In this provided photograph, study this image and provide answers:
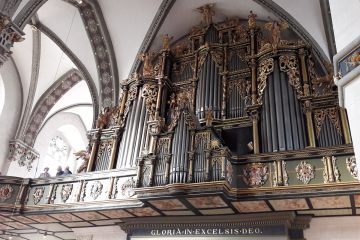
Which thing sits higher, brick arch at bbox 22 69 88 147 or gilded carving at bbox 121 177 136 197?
brick arch at bbox 22 69 88 147

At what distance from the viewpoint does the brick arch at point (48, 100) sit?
16.8 meters

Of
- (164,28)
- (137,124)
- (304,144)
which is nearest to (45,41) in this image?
(164,28)

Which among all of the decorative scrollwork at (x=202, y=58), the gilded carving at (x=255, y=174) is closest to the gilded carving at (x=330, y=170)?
the gilded carving at (x=255, y=174)

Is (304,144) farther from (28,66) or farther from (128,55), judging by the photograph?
(28,66)

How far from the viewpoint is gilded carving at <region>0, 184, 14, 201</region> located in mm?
11492

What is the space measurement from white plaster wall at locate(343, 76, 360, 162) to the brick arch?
1344cm

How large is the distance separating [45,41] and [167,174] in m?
9.51

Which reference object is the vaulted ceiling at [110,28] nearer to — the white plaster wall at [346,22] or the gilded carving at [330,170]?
the gilded carving at [330,170]

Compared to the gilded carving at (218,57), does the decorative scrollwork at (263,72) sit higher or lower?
lower

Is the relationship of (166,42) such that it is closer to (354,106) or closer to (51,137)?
(51,137)

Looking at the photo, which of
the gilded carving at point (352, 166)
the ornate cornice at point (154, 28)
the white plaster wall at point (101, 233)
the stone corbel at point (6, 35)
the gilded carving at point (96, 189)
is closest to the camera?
the gilded carving at point (352, 166)

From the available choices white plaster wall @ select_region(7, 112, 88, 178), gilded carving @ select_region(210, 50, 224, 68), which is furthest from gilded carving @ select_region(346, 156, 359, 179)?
white plaster wall @ select_region(7, 112, 88, 178)

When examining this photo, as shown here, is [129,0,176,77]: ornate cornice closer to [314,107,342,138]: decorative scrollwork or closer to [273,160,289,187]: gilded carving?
[314,107,342,138]: decorative scrollwork

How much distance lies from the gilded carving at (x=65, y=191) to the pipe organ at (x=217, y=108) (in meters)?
1.12
